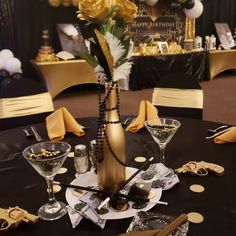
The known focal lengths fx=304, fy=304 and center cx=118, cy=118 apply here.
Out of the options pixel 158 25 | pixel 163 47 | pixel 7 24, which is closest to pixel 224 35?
pixel 158 25

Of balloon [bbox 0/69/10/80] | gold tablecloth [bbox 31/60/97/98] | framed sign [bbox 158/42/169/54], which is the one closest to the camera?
balloon [bbox 0/69/10/80]

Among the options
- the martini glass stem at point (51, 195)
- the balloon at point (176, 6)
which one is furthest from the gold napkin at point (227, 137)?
the balloon at point (176, 6)

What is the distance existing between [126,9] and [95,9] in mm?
89

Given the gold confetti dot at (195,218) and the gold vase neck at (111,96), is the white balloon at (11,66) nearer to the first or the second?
the gold vase neck at (111,96)

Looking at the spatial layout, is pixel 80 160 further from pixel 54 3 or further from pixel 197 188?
pixel 54 3

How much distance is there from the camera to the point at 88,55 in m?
0.81

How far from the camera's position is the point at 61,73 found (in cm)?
486

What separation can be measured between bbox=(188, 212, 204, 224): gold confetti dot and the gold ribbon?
4.40 ft

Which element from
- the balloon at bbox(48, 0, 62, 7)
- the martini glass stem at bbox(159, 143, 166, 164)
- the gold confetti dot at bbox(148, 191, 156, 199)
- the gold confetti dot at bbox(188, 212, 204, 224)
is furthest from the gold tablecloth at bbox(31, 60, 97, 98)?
the gold confetti dot at bbox(188, 212, 204, 224)

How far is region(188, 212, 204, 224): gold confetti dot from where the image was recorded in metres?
0.81

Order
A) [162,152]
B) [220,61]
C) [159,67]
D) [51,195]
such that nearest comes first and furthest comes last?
1. [51,195]
2. [162,152]
3. [159,67]
4. [220,61]

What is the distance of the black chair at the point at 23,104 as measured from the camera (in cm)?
185

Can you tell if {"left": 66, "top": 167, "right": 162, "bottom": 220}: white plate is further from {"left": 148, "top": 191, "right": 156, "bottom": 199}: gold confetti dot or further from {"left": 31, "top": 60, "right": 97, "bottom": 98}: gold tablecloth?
{"left": 31, "top": 60, "right": 97, "bottom": 98}: gold tablecloth

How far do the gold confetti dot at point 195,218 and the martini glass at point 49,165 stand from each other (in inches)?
13.7
